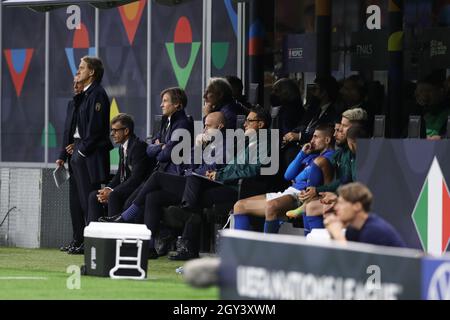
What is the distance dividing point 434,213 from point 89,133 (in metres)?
5.57

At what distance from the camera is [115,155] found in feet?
64.2

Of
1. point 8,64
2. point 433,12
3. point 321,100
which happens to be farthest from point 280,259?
point 8,64

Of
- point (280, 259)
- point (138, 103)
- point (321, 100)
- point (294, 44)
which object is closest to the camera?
point (280, 259)

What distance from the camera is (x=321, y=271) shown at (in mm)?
7148

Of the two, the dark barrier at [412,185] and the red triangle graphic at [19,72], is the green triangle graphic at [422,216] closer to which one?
the dark barrier at [412,185]

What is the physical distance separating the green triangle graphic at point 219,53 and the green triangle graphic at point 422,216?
7.24 metres

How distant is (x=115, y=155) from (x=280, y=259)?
40.6ft

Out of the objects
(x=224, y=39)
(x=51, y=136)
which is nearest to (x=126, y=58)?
(x=51, y=136)

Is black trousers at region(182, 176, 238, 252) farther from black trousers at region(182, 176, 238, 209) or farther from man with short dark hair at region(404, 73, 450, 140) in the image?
man with short dark hair at region(404, 73, 450, 140)

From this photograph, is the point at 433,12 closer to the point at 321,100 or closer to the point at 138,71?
the point at 321,100

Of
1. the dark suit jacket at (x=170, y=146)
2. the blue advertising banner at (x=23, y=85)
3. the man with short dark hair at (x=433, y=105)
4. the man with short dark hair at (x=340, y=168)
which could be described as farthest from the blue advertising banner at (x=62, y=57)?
the man with short dark hair at (x=340, y=168)

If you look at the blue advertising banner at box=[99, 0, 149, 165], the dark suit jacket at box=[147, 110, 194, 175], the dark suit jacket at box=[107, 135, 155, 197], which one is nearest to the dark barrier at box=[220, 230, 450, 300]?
the dark suit jacket at box=[147, 110, 194, 175]

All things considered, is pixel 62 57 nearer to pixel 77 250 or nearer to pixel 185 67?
pixel 185 67

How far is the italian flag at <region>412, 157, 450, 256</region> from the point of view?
37.9 feet
